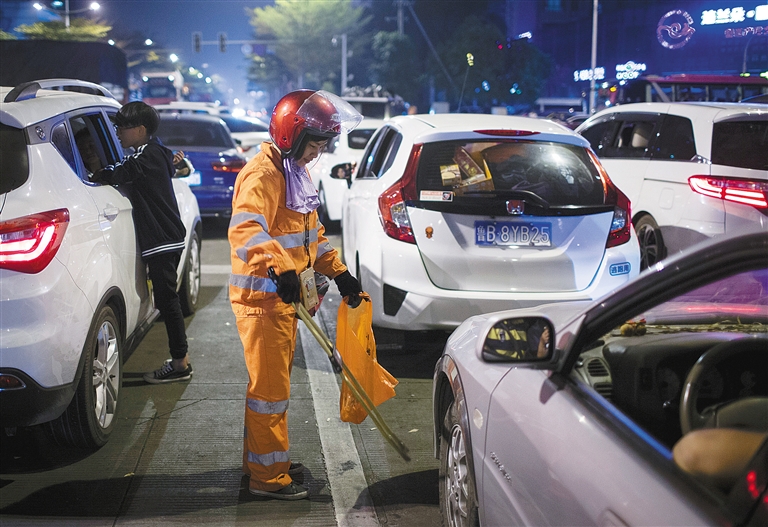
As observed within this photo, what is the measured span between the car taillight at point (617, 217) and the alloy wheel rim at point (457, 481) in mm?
2546

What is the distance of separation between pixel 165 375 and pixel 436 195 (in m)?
2.08

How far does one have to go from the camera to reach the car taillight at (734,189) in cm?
660

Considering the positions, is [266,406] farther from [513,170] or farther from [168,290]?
[513,170]

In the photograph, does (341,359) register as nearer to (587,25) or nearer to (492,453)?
(492,453)

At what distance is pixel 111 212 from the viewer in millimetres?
4379

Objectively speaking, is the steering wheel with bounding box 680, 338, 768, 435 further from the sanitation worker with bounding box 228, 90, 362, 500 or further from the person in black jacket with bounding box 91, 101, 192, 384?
the person in black jacket with bounding box 91, 101, 192, 384

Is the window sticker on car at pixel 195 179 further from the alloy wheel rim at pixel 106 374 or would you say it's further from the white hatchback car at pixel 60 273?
the alloy wheel rim at pixel 106 374

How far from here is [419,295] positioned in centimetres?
508

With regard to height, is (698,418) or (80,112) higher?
(80,112)

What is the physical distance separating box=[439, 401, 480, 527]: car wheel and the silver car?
16 mm

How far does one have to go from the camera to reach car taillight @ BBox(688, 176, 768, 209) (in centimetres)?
660

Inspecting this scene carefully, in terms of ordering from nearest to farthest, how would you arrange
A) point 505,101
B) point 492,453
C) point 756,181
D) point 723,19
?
point 492,453 < point 756,181 < point 723,19 < point 505,101

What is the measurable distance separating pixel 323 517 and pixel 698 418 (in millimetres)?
1996

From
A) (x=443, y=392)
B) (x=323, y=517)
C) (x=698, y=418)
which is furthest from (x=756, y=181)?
(x=698, y=418)
